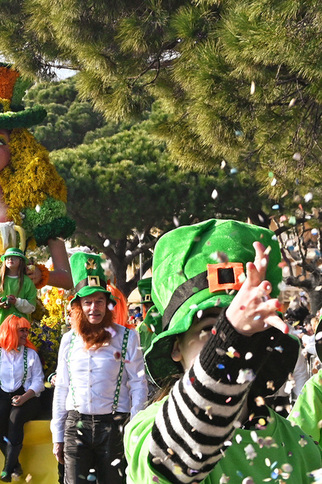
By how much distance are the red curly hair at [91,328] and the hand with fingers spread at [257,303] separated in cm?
363

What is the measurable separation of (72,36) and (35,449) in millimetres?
3489

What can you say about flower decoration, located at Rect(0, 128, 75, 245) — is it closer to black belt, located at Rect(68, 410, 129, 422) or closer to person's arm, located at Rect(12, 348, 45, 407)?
person's arm, located at Rect(12, 348, 45, 407)

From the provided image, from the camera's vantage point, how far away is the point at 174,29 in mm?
7027

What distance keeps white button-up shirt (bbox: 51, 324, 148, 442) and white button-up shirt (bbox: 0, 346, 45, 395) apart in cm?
130

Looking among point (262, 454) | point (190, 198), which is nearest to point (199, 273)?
point (262, 454)

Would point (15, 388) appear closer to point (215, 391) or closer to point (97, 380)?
point (97, 380)

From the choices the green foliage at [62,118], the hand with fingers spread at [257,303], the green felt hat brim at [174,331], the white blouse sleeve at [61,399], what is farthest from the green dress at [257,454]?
the green foliage at [62,118]

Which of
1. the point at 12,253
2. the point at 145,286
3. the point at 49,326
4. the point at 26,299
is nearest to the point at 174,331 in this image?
the point at 12,253

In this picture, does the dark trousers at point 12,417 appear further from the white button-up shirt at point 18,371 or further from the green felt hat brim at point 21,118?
the green felt hat brim at point 21,118

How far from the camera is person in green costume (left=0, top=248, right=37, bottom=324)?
7.06 metres

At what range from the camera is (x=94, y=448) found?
15.9 ft

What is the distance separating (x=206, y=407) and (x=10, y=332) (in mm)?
5051

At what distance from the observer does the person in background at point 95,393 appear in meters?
4.81

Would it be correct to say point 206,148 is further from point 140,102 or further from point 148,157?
point 148,157
